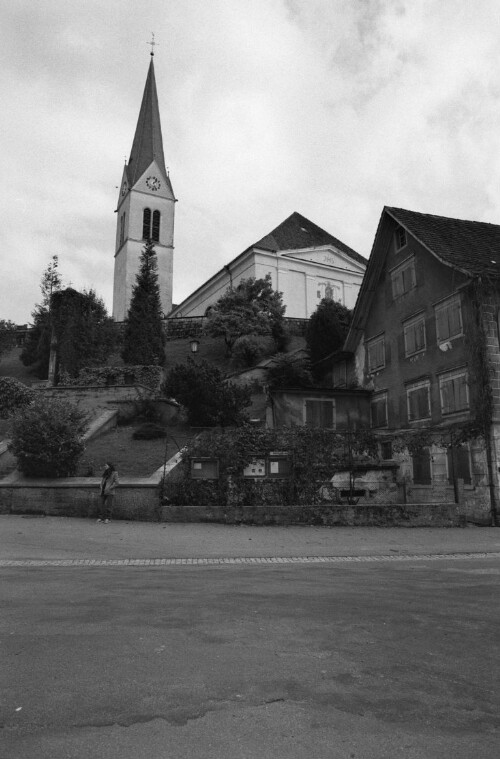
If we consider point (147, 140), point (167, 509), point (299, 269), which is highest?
point (147, 140)

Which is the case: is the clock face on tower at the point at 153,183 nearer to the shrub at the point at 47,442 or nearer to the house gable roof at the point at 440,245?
the house gable roof at the point at 440,245

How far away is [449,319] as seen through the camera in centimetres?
2341

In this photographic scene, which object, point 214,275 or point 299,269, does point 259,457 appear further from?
point 214,275

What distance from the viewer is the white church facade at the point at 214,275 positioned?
56031mm

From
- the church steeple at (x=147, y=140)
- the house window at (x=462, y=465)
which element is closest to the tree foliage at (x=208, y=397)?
the house window at (x=462, y=465)

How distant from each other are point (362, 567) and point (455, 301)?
50.9 ft

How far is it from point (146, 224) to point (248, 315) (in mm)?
39311

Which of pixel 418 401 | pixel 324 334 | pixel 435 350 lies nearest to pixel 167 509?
pixel 418 401

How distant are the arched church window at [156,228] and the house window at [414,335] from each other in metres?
55.7

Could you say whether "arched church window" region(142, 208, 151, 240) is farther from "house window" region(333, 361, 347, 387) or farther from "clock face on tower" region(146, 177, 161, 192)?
"house window" region(333, 361, 347, 387)

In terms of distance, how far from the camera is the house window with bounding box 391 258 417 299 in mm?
26594

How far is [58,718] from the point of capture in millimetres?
3588

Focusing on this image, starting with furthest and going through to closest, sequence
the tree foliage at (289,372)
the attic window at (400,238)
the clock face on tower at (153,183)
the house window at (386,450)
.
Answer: the clock face on tower at (153,183) < the tree foliage at (289,372) < the attic window at (400,238) < the house window at (386,450)

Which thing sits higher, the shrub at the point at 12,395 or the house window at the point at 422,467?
the shrub at the point at 12,395
